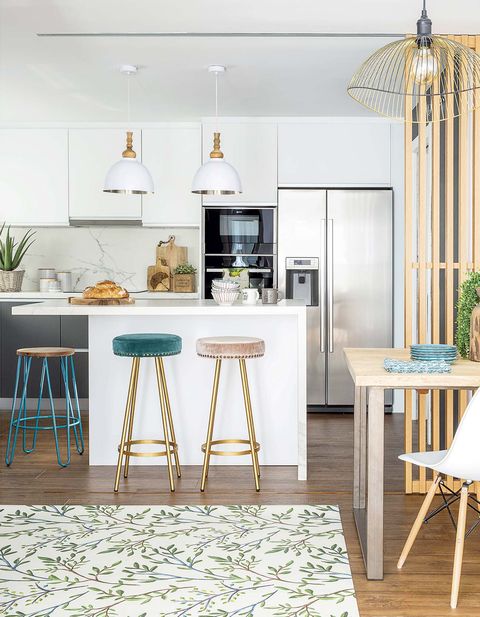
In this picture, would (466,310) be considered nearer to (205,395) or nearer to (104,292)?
(205,395)

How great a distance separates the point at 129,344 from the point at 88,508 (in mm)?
881

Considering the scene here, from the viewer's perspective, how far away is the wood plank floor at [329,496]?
2828 mm

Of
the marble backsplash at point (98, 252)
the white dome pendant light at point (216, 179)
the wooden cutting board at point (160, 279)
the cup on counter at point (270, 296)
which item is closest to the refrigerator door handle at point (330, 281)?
the marble backsplash at point (98, 252)

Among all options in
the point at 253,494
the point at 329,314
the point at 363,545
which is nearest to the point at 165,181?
the point at 329,314

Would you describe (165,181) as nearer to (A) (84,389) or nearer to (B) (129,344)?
(A) (84,389)

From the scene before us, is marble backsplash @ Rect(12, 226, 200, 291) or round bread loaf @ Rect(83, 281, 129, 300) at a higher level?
marble backsplash @ Rect(12, 226, 200, 291)

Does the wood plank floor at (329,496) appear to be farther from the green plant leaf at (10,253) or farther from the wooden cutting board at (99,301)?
the green plant leaf at (10,253)

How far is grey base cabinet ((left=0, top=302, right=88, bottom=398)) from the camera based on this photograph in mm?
6516

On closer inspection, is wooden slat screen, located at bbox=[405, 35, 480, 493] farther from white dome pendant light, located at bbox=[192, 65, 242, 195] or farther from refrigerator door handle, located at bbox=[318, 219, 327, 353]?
refrigerator door handle, located at bbox=[318, 219, 327, 353]

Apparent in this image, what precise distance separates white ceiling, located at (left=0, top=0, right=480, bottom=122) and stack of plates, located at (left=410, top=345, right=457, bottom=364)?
173cm

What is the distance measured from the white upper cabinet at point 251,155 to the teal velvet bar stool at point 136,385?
7.64ft

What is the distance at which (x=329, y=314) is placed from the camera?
21.0 ft

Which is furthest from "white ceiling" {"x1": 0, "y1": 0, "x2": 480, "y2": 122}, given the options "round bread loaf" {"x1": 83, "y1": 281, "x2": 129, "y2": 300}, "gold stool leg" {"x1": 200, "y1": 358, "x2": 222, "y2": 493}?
"gold stool leg" {"x1": 200, "y1": 358, "x2": 222, "y2": 493}

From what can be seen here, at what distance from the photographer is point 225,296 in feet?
14.8
